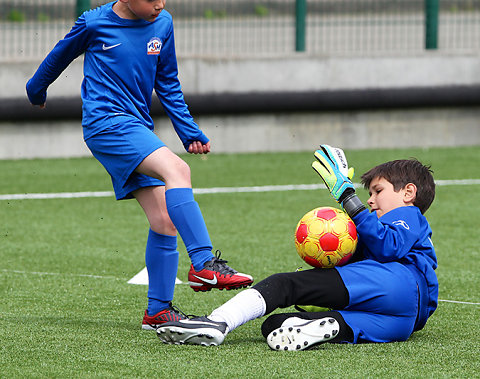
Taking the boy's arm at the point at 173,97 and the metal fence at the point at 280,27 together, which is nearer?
the boy's arm at the point at 173,97

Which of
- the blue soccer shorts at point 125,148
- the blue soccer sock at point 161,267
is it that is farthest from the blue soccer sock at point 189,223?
the blue soccer sock at point 161,267

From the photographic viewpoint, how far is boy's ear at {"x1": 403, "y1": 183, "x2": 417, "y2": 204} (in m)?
4.83

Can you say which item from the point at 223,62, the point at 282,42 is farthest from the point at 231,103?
the point at 282,42

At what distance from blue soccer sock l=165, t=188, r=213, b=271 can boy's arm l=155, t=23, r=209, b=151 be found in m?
0.55

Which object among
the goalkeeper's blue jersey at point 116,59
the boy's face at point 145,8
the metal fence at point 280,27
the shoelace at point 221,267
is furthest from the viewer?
the metal fence at point 280,27

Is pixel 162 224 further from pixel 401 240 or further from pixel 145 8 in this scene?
pixel 401 240

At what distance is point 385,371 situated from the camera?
3947mm

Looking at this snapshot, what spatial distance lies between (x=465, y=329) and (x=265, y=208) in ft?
14.7

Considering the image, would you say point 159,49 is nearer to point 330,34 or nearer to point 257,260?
point 257,260

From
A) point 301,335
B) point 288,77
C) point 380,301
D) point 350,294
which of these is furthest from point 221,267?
point 288,77

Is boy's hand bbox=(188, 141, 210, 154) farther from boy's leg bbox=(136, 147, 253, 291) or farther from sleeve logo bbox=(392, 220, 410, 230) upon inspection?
sleeve logo bbox=(392, 220, 410, 230)

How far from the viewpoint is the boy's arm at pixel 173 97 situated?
514 cm

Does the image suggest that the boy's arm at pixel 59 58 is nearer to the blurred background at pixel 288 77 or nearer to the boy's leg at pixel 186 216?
the boy's leg at pixel 186 216

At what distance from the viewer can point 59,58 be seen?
5109mm
